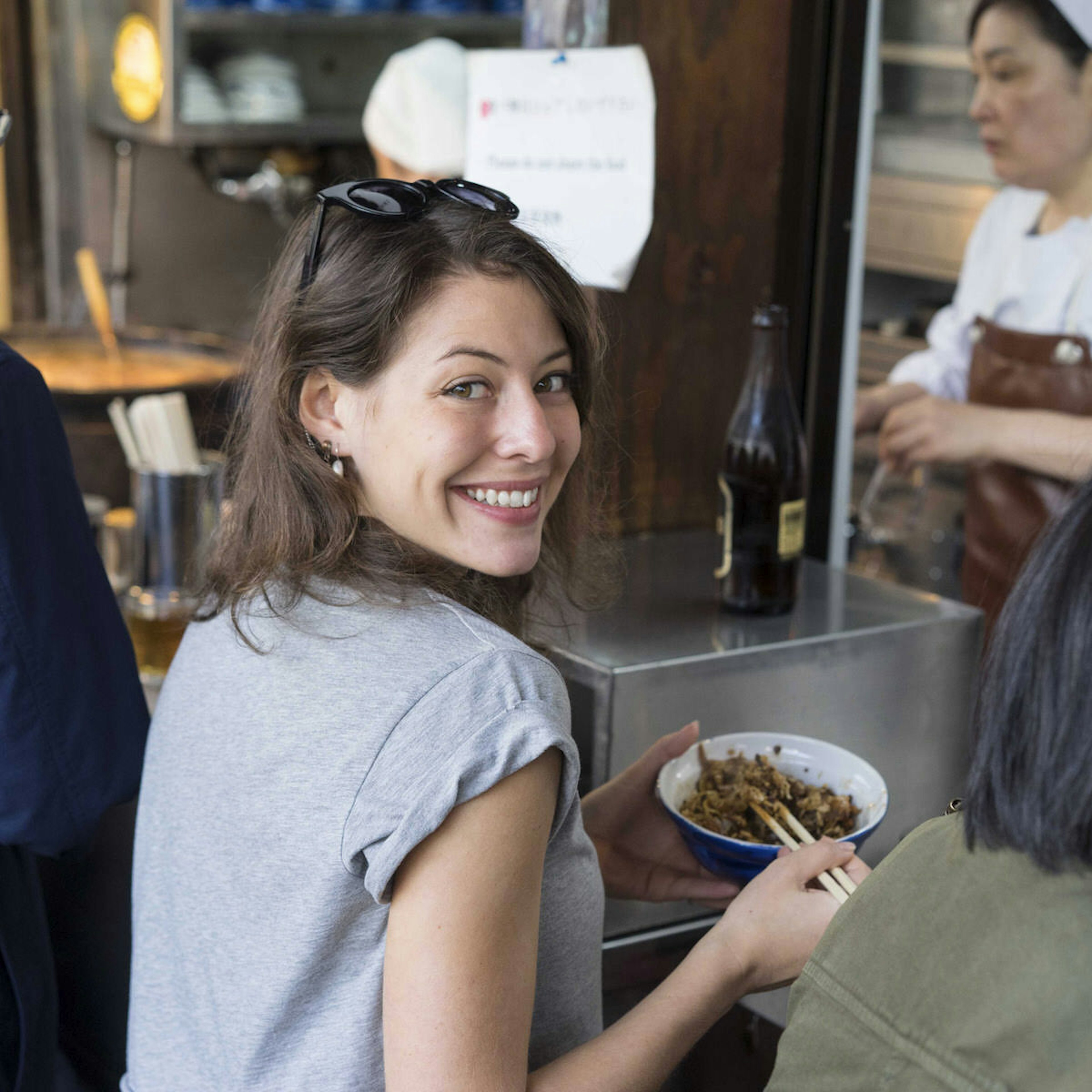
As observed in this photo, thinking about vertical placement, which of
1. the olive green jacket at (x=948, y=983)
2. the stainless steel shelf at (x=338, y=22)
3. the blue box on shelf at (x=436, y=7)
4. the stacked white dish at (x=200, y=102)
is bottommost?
the olive green jacket at (x=948, y=983)

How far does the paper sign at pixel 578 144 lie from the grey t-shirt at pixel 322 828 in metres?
0.68

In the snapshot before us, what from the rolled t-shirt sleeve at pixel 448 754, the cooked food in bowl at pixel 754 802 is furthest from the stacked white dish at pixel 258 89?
the rolled t-shirt sleeve at pixel 448 754

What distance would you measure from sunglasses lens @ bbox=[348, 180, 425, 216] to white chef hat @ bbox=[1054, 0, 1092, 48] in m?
0.95

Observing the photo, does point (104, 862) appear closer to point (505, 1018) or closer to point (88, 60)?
point (505, 1018)

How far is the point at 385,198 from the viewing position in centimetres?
96

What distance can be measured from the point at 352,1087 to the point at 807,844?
37 cm

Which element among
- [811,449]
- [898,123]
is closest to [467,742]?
[811,449]

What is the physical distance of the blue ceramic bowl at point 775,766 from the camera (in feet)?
3.33

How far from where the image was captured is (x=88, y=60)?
12.4ft

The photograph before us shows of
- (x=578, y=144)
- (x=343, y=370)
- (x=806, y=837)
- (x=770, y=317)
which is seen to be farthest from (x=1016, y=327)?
(x=343, y=370)

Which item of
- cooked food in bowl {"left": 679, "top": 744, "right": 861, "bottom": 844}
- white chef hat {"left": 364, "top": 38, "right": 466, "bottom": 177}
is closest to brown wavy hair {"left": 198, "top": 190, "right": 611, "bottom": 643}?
cooked food in bowl {"left": 679, "top": 744, "right": 861, "bottom": 844}

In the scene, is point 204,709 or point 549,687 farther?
point 204,709

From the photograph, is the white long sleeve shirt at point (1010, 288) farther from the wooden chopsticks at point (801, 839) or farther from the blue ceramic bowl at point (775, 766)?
the wooden chopsticks at point (801, 839)

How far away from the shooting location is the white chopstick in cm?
94
